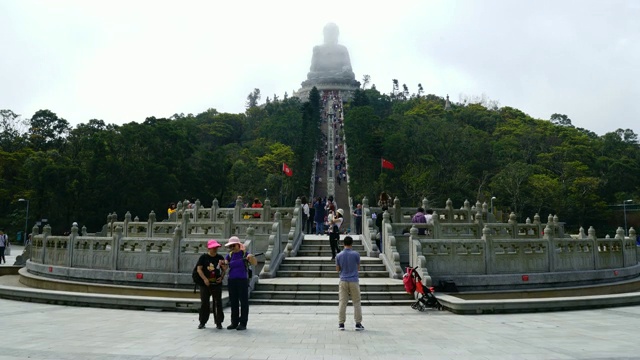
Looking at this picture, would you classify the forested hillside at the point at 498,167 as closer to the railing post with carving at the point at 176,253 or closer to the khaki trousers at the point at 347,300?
the railing post with carving at the point at 176,253

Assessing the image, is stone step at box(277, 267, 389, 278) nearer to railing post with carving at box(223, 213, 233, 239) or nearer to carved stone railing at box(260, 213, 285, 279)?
carved stone railing at box(260, 213, 285, 279)

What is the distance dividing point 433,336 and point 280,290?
19.3ft

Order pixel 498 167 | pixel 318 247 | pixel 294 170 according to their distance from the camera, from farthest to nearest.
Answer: pixel 294 170 < pixel 498 167 < pixel 318 247

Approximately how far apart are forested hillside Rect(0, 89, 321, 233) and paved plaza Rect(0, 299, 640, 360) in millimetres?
35228

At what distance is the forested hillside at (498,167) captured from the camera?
5275 centimetres

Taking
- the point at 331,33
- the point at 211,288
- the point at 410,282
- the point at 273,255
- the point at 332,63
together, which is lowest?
the point at 410,282

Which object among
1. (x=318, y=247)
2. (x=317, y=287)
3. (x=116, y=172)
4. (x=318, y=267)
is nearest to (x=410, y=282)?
(x=317, y=287)

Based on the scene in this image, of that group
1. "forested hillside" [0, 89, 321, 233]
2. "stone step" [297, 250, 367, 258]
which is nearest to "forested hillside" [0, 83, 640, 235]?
"forested hillside" [0, 89, 321, 233]

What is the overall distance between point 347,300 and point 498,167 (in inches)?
2230

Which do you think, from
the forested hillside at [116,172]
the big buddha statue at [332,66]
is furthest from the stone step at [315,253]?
the big buddha statue at [332,66]

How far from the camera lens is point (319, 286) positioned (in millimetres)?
13992

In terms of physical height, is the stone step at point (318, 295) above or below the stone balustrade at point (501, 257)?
below

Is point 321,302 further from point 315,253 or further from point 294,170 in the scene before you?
point 294,170

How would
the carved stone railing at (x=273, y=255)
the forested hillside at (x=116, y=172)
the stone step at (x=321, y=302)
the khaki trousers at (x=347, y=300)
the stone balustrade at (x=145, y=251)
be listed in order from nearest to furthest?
the khaki trousers at (x=347, y=300) → the stone step at (x=321, y=302) → the carved stone railing at (x=273, y=255) → the stone balustrade at (x=145, y=251) → the forested hillside at (x=116, y=172)
